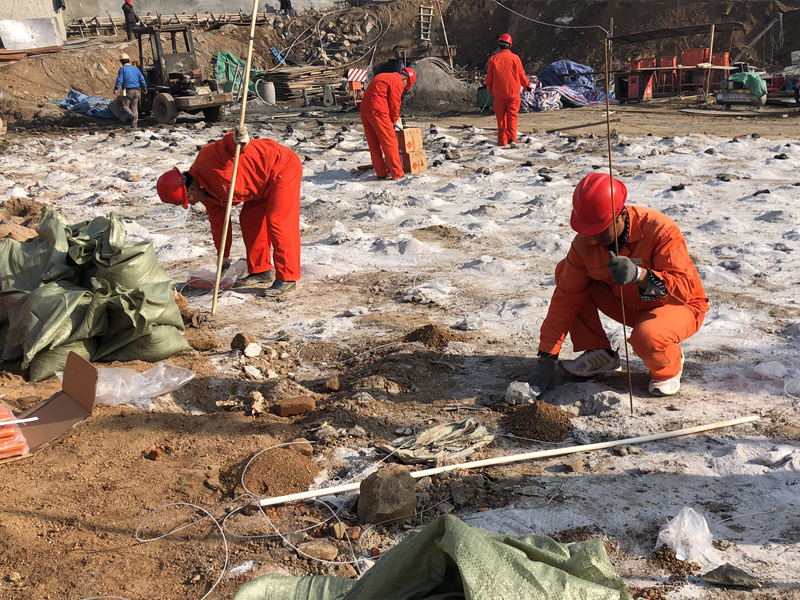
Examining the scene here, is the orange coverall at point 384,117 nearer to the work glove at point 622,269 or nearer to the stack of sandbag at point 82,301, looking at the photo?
the stack of sandbag at point 82,301

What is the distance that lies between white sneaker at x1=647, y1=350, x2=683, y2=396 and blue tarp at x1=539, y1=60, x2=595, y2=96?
45.9 feet

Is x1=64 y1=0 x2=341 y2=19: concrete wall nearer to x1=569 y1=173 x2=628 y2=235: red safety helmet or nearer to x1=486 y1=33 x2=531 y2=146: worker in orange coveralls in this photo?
x1=486 y1=33 x2=531 y2=146: worker in orange coveralls

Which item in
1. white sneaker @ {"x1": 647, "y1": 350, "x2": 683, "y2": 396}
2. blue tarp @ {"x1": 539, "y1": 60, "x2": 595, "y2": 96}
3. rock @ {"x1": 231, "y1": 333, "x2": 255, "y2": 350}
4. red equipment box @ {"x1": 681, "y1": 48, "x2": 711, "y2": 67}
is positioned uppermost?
red equipment box @ {"x1": 681, "y1": 48, "x2": 711, "y2": 67}

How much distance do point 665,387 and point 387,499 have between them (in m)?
1.46

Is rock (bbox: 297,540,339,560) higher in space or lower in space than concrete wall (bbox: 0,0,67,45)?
lower

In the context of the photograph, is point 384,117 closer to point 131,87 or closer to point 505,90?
point 505,90

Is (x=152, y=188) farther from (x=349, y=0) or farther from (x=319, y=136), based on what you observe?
(x=349, y=0)

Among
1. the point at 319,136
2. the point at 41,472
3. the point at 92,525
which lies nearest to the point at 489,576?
the point at 92,525

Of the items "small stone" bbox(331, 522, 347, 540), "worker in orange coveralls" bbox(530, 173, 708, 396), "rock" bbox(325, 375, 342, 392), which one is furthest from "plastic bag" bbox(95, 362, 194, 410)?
"worker in orange coveralls" bbox(530, 173, 708, 396)

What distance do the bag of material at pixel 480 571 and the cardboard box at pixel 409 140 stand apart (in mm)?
7188

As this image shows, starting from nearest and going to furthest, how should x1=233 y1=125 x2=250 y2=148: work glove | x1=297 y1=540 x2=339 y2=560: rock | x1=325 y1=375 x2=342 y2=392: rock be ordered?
1. x1=297 y1=540 x2=339 y2=560: rock
2. x1=325 y1=375 x2=342 y2=392: rock
3. x1=233 y1=125 x2=250 y2=148: work glove

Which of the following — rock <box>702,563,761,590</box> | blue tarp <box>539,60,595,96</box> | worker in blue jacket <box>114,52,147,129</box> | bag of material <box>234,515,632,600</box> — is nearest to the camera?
bag of material <box>234,515,632,600</box>

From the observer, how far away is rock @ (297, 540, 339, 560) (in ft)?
8.05

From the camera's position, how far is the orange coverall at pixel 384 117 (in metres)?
8.50
